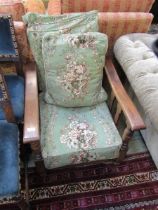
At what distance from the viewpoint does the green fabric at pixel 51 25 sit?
4.61 ft

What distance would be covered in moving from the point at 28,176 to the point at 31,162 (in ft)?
0.35

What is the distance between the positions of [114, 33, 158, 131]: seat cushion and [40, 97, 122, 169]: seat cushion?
274mm

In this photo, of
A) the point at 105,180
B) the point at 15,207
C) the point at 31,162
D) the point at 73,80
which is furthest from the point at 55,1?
the point at 15,207

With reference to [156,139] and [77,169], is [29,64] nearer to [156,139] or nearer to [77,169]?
[77,169]

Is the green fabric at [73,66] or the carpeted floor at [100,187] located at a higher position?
the green fabric at [73,66]

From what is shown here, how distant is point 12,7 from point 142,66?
36.9 inches

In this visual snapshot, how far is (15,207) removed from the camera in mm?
1446

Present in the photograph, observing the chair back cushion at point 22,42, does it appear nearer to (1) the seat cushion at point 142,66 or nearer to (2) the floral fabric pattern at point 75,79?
(2) the floral fabric pattern at point 75,79

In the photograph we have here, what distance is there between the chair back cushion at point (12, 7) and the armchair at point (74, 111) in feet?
0.78

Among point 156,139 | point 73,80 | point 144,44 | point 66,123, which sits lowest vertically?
point 156,139

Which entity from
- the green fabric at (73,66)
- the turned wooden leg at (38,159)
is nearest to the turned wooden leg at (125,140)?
the green fabric at (73,66)

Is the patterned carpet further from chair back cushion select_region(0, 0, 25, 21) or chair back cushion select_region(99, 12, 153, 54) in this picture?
chair back cushion select_region(0, 0, 25, 21)

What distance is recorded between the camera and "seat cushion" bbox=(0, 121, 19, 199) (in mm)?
1071

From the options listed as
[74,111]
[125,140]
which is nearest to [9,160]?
[74,111]
